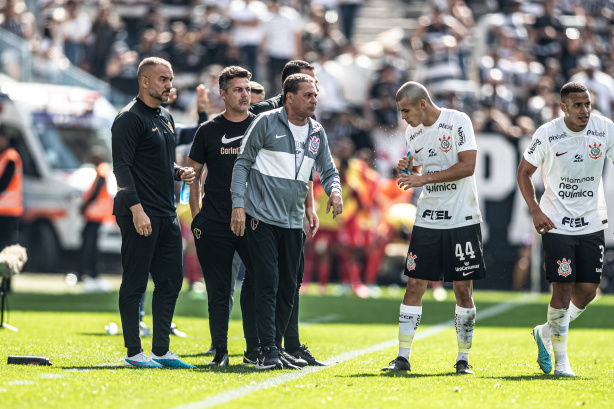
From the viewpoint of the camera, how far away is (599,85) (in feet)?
69.7

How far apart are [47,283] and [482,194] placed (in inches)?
331

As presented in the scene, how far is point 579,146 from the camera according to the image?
8672 mm

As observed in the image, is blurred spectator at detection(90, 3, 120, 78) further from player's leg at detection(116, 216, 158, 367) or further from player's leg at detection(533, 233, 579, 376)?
player's leg at detection(533, 233, 579, 376)

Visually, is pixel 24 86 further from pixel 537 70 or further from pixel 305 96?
pixel 305 96

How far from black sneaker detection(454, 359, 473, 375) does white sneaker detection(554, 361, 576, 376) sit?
699mm

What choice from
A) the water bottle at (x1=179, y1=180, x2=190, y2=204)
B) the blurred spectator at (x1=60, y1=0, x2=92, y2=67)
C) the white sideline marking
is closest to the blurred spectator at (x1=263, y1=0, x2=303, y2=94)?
the blurred spectator at (x1=60, y1=0, x2=92, y2=67)

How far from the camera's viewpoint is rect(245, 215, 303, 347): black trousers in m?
8.21

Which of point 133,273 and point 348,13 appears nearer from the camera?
point 133,273

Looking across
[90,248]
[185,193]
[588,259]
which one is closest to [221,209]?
[185,193]

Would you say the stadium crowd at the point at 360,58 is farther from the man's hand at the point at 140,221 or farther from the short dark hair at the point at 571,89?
the man's hand at the point at 140,221

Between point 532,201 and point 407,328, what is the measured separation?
4.63 ft

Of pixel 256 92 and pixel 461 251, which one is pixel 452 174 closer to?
pixel 461 251

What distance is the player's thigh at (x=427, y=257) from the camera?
8.54m

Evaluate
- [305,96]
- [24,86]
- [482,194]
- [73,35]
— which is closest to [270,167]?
[305,96]
